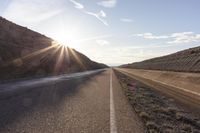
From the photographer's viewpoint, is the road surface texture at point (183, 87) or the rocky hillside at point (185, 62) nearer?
the road surface texture at point (183, 87)

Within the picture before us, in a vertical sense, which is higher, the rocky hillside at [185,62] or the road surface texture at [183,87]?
the rocky hillside at [185,62]

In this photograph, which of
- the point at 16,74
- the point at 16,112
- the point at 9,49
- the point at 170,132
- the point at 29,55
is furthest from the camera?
the point at 29,55

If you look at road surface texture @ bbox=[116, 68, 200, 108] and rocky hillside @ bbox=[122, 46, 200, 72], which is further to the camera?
rocky hillside @ bbox=[122, 46, 200, 72]

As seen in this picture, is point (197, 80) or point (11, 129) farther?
point (197, 80)

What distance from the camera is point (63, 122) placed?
282 inches

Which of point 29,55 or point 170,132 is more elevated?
point 29,55

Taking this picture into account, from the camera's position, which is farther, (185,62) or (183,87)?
(185,62)

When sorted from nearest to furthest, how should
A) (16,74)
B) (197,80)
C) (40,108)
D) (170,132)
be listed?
1. (170,132)
2. (40,108)
3. (197,80)
4. (16,74)

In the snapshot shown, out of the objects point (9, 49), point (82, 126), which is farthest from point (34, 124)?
point (9, 49)

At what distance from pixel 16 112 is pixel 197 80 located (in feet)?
73.9

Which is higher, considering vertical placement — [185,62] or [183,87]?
[185,62]

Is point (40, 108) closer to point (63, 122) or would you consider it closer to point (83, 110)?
point (83, 110)

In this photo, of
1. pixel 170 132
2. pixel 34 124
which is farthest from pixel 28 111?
pixel 170 132

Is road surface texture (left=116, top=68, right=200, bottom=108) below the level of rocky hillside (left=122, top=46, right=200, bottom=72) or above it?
below
